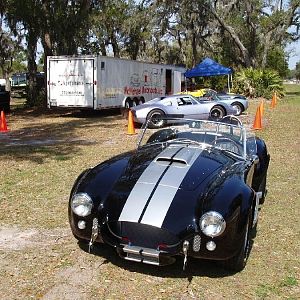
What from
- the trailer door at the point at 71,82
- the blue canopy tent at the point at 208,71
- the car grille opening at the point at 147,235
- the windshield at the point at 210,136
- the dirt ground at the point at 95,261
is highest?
the blue canopy tent at the point at 208,71

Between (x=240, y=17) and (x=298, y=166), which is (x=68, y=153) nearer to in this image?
(x=298, y=166)

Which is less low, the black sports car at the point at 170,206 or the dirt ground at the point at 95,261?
the black sports car at the point at 170,206

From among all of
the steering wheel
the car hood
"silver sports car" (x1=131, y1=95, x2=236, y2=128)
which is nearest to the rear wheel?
"silver sports car" (x1=131, y1=95, x2=236, y2=128)

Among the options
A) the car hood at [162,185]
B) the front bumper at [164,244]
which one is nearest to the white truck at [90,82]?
the car hood at [162,185]

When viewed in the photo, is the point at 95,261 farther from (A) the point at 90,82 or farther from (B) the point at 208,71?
(B) the point at 208,71

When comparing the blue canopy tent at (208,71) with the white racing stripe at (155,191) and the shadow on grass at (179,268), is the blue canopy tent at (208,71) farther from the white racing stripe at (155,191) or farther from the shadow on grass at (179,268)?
the shadow on grass at (179,268)

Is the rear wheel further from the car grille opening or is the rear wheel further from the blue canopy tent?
the blue canopy tent

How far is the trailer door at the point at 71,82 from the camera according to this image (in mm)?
19953

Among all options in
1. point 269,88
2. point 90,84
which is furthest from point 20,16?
point 269,88

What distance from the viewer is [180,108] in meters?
16.5

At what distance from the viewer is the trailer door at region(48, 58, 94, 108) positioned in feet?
65.5

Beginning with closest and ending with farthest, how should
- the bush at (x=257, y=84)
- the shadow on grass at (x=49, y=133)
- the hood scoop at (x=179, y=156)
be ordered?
1. the hood scoop at (x=179, y=156)
2. the shadow on grass at (x=49, y=133)
3. the bush at (x=257, y=84)

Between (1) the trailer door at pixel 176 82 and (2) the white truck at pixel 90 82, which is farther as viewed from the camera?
(1) the trailer door at pixel 176 82

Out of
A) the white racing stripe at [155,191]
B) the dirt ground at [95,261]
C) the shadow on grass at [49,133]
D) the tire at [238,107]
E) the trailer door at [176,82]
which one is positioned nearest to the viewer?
the dirt ground at [95,261]
